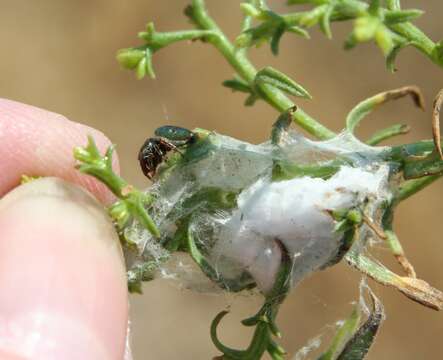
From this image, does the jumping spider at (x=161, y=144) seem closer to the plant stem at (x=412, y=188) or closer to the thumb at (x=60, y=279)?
the thumb at (x=60, y=279)

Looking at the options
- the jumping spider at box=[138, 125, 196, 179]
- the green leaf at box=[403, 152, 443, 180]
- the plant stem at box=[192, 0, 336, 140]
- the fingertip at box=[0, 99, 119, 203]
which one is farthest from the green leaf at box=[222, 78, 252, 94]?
the fingertip at box=[0, 99, 119, 203]

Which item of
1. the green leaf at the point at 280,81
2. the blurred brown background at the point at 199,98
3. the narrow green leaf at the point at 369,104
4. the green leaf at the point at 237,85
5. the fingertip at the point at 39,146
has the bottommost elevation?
the blurred brown background at the point at 199,98

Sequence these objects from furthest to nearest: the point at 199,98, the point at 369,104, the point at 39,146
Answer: the point at 199,98 < the point at 39,146 < the point at 369,104

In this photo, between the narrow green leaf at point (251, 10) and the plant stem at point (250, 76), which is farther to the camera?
the plant stem at point (250, 76)

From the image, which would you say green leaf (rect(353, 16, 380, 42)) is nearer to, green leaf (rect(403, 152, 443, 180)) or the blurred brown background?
green leaf (rect(403, 152, 443, 180))

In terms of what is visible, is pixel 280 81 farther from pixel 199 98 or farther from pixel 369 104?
pixel 199 98

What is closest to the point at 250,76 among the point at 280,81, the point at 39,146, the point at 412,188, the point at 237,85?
the point at 237,85

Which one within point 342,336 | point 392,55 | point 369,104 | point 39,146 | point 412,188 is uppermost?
point 392,55

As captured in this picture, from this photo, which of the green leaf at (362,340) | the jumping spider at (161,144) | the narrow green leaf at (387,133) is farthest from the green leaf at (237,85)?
the green leaf at (362,340)
